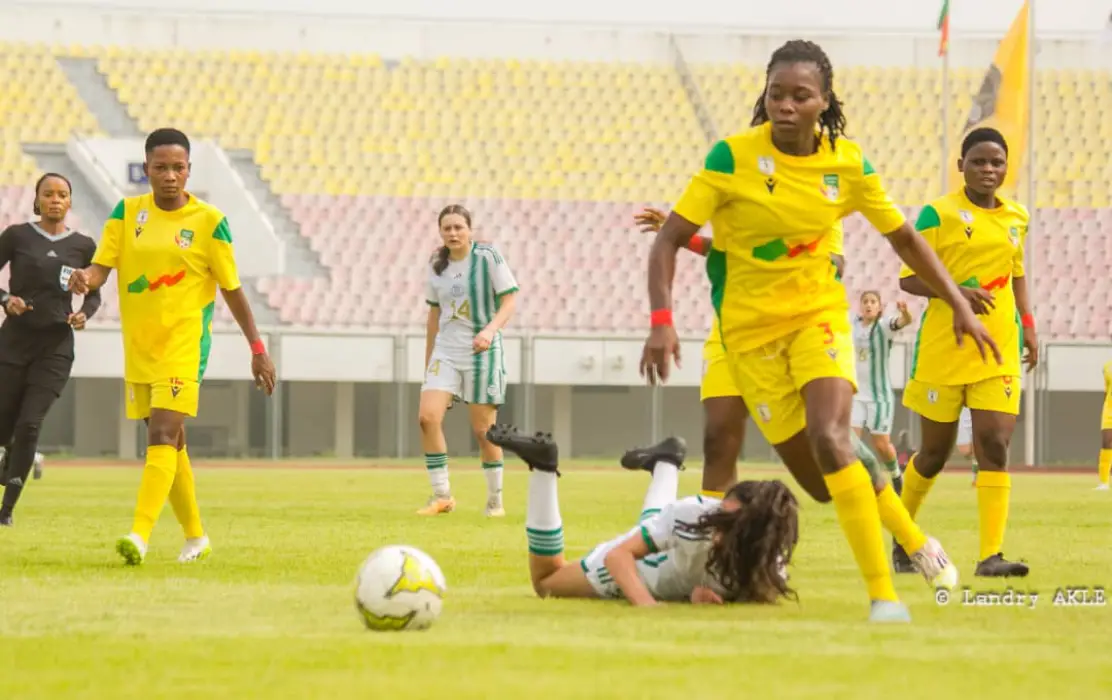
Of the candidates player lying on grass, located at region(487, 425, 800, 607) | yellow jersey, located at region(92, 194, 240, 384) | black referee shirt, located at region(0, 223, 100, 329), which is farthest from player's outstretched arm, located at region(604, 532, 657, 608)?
black referee shirt, located at region(0, 223, 100, 329)

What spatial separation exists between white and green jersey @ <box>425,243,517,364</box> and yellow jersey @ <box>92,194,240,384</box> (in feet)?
16.5

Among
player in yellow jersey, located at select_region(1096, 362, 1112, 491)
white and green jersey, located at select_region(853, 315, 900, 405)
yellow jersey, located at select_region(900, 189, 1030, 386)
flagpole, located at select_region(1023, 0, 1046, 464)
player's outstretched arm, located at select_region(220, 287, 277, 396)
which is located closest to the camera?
yellow jersey, located at select_region(900, 189, 1030, 386)

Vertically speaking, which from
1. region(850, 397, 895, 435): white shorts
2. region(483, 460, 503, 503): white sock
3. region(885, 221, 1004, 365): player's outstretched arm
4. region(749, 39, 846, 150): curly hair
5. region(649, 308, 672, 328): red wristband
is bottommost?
region(483, 460, 503, 503): white sock

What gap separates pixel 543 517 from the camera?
7.37 metres

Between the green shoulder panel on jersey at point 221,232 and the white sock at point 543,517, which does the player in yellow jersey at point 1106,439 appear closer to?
the green shoulder panel on jersey at point 221,232

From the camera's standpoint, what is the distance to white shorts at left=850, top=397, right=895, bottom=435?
17609mm

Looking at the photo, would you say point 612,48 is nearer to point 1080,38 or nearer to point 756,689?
point 1080,38

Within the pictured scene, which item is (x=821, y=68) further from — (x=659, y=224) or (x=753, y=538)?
(x=753, y=538)

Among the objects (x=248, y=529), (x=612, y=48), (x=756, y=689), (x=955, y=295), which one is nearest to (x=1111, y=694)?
(x=756, y=689)

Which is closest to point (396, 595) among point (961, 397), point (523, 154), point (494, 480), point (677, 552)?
point (677, 552)

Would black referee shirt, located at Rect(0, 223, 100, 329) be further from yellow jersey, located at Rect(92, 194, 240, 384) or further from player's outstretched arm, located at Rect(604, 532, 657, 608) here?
player's outstretched arm, located at Rect(604, 532, 657, 608)

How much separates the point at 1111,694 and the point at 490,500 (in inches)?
388

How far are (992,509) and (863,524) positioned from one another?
274 centimetres

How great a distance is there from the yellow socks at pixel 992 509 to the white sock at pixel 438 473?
6.21 metres
